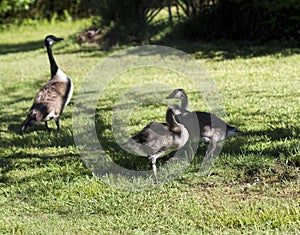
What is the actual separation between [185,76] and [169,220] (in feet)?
21.1

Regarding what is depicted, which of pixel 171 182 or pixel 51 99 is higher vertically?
pixel 51 99

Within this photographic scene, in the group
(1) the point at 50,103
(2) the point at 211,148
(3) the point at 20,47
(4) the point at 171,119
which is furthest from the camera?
(3) the point at 20,47

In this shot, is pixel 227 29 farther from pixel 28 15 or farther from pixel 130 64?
pixel 28 15

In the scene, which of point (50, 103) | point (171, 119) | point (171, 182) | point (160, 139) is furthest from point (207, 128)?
point (50, 103)

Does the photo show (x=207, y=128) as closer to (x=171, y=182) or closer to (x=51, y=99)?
(x=171, y=182)

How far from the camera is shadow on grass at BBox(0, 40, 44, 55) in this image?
16.6 m

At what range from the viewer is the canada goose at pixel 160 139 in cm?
504

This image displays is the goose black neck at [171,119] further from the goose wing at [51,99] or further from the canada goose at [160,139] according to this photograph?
the goose wing at [51,99]

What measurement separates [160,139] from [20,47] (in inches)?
529

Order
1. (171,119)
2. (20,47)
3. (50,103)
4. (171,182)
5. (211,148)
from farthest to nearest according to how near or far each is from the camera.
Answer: (20,47), (50,103), (211,148), (171,119), (171,182)

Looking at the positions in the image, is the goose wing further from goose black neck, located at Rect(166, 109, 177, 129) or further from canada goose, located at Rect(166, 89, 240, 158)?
goose black neck, located at Rect(166, 109, 177, 129)

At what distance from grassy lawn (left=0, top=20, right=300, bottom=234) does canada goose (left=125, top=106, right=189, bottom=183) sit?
0.95 ft

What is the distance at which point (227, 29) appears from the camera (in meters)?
14.6

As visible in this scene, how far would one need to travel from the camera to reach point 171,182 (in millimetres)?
4977
